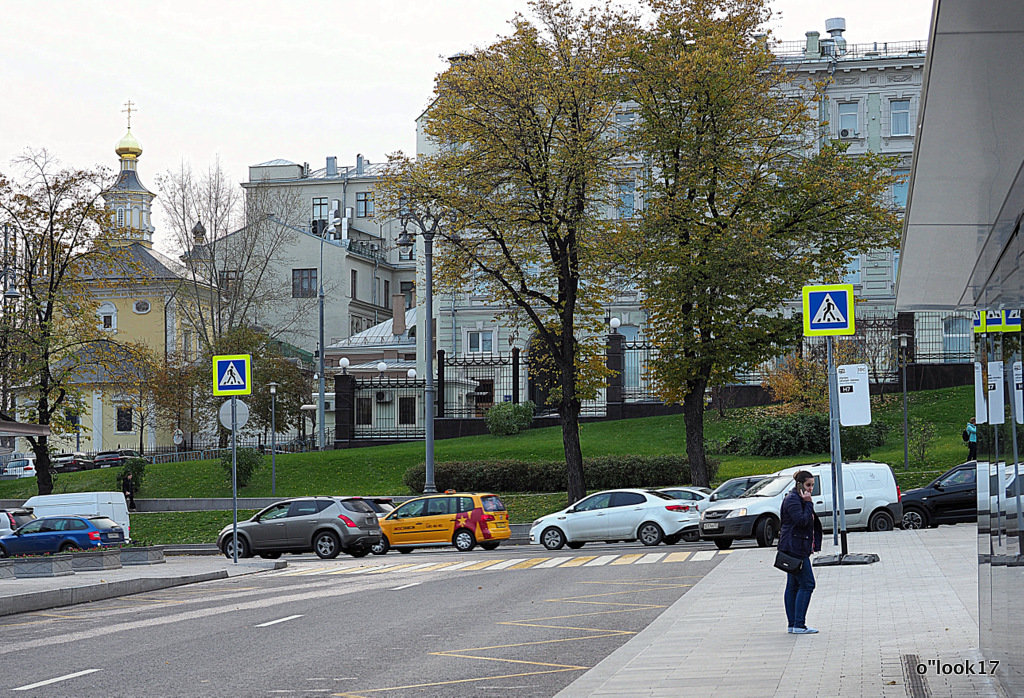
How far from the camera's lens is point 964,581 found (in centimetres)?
1603

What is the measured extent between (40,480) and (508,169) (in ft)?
66.6

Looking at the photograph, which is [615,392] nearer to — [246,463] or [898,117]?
[246,463]

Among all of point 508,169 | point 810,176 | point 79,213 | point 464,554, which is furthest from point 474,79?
point 79,213

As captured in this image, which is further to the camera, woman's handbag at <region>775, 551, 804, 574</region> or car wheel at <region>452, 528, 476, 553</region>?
car wheel at <region>452, 528, 476, 553</region>

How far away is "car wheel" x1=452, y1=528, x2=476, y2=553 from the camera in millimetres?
31000

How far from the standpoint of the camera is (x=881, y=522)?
28.5 metres

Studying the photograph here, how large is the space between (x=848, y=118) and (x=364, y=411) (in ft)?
106

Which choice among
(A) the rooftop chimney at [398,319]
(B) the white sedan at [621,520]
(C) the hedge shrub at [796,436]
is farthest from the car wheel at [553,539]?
(A) the rooftop chimney at [398,319]

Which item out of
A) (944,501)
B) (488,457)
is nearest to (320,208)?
(488,457)

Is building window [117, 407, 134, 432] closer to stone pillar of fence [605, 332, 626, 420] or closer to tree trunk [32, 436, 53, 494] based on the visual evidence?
stone pillar of fence [605, 332, 626, 420]

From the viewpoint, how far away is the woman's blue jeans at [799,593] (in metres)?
11.8

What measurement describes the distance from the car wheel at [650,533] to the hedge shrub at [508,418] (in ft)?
74.1

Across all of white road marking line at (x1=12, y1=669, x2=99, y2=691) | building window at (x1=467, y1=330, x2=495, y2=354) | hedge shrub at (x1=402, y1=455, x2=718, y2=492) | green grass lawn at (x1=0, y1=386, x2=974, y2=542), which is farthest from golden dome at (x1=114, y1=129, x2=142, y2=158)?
white road marking line at (x1=12, y1=669, x2=99, y2=691)

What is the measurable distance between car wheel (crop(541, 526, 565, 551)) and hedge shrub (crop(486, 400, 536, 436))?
21.6 m
